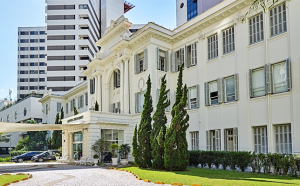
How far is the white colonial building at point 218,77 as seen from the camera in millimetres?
17688

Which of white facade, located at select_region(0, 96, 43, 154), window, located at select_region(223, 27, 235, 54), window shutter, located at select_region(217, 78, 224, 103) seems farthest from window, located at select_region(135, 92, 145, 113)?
white facade, located at select_region(0, 96, 43, 154)

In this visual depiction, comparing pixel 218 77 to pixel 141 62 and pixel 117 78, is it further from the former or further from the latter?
pixel 117 78

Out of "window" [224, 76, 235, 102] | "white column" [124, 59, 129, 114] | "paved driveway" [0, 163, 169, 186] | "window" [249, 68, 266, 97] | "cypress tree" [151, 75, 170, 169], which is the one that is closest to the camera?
"paved driveway" [0, 163, 169, 186]

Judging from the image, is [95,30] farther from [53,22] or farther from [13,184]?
[13,184]

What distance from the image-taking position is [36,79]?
92.4m

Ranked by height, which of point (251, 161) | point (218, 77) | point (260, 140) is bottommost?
point (251, 161)

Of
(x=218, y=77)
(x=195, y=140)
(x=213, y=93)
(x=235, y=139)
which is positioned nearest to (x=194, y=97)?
(x=213, y=93)

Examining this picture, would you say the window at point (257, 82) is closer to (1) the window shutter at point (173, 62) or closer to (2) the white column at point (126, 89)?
(1) the window shutter at point (173, 62)

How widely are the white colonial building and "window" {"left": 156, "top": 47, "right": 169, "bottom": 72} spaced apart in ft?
0.31

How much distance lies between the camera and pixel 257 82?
19.4m

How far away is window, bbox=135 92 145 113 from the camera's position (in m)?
27.7

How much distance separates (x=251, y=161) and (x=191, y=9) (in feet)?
84.8

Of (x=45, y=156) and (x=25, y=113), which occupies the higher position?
(x=25, y=113)

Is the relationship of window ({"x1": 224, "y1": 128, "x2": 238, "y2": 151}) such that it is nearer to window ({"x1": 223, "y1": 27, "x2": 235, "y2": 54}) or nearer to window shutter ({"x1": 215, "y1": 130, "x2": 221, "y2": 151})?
window shutter ({"x1": 215, "y1": 130, "x2": 221, "y2": 151})
